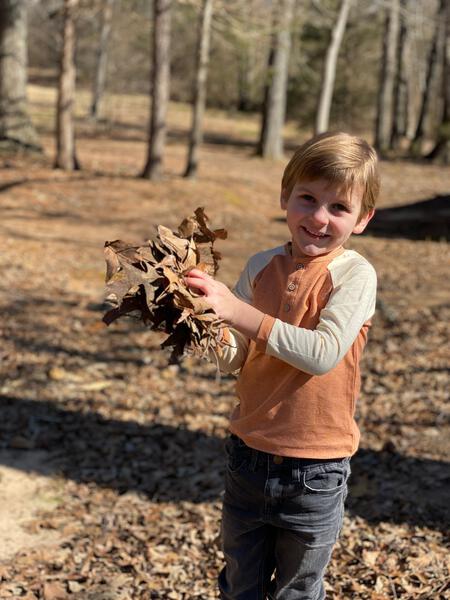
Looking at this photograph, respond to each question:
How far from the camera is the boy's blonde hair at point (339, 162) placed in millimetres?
2250

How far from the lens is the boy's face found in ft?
7.52

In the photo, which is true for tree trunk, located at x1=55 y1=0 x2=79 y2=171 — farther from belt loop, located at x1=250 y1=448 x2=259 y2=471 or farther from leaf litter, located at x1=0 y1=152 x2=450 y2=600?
belt loop, located at x1=250 y1=448 x2=259 y2=471

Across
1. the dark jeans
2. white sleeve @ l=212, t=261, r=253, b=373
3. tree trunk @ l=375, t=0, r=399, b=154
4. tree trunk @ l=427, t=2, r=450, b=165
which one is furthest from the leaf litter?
tree trunk @ l=375, t=0, r=399, b=154

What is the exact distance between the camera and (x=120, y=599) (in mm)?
3666

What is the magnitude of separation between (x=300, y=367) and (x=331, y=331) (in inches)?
5.4

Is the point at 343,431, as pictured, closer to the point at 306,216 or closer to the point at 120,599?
the point at 306,216

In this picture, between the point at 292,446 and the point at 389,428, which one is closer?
the point at 292,446

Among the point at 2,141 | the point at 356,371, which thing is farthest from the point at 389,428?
the point at 2,141

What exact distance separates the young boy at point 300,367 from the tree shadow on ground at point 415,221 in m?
10.6

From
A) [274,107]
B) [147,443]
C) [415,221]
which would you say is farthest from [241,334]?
[274,107]

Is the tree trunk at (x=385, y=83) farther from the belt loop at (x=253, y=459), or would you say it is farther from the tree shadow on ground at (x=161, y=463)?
the belt loop at (x=253, y=459)

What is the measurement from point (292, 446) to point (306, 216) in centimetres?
70

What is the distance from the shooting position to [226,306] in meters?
2.21

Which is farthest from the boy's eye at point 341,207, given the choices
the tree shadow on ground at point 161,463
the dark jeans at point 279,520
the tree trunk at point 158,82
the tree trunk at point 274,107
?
the tree trunk at point 274,107
